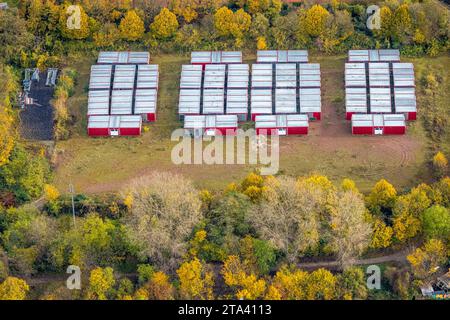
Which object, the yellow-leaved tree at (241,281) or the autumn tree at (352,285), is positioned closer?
the yellow-leaved tree at (241,281)

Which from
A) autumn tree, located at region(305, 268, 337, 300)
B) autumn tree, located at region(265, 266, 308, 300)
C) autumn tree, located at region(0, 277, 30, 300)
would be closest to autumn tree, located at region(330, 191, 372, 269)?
autumn tree, located at region(305, 268, 337, 300)

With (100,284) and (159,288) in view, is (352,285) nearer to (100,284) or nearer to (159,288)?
(159,288)

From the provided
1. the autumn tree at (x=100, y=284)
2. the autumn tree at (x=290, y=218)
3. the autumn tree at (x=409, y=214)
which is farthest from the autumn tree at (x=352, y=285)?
the autumn tree at (x=100, y=284)

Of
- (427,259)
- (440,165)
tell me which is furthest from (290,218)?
(440,165)

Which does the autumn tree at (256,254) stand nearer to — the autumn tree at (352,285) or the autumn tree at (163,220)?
the autumn tree at (163,220)

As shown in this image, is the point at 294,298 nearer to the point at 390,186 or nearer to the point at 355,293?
the point at 355,293

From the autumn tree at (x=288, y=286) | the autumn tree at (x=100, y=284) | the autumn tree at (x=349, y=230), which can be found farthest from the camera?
the autumn tree at (x=349, y=230)

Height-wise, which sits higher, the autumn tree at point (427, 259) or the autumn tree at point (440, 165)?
the autumn tree at point (440, 165)
